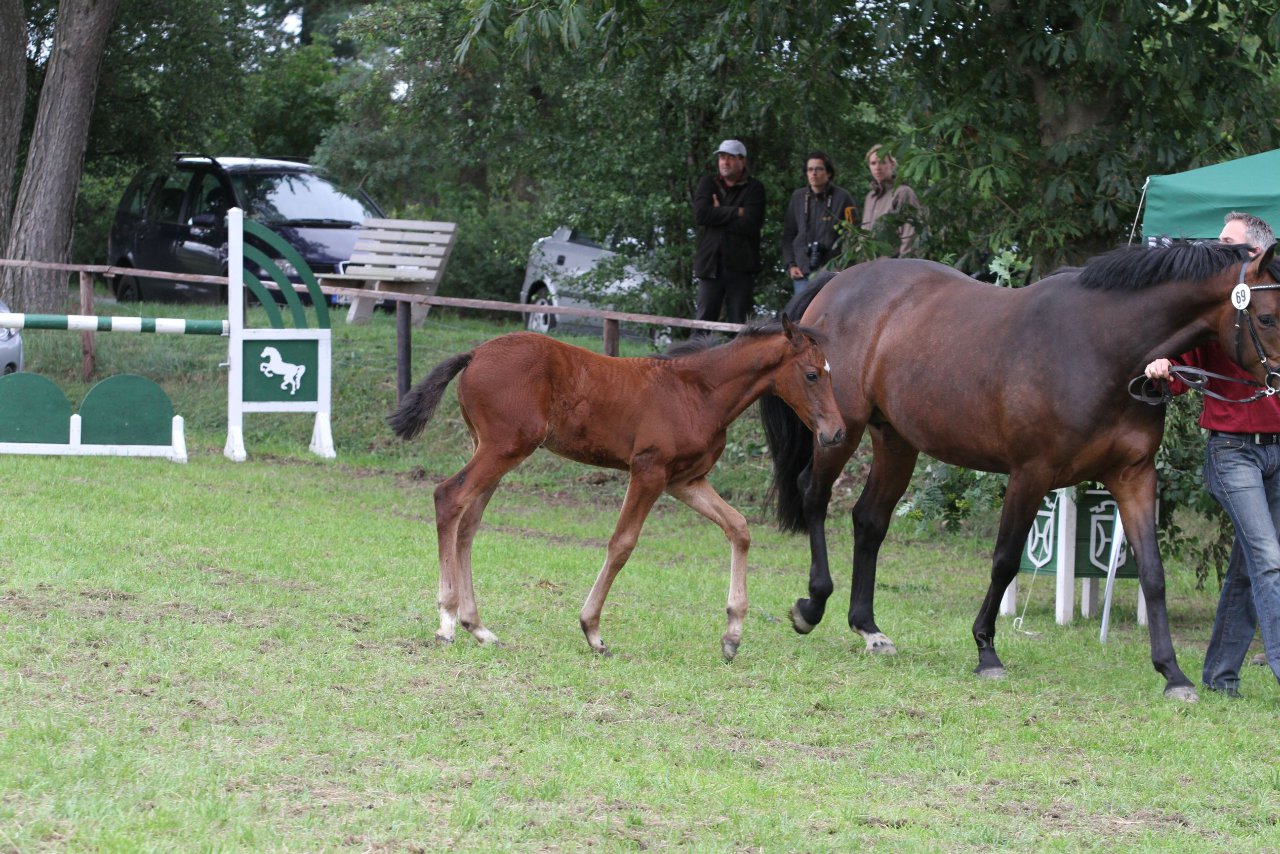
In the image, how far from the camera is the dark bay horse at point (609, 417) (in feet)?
21.9

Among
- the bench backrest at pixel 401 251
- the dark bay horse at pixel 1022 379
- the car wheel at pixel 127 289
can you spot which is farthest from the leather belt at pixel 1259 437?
the car wheel at pixel 127 289

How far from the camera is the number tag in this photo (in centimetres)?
608

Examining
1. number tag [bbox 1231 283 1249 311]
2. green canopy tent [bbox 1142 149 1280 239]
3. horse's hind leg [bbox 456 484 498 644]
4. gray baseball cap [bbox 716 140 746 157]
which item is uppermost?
gray baseball cap [bbox 716 140 746 157]

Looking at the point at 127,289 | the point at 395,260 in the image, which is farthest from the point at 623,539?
the point at 127,289

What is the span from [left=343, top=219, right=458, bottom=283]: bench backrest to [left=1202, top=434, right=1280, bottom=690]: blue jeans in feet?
40.9

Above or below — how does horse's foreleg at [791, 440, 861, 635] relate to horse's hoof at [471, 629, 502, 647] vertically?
above

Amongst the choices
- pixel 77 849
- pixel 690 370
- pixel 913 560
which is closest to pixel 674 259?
pixel 913 560

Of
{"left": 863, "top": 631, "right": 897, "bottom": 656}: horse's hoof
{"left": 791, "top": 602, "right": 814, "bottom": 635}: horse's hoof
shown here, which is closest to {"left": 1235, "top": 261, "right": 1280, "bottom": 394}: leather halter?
{"left": 863, "top": 631, "right": 897, "bottom": 656}: horse's hoof

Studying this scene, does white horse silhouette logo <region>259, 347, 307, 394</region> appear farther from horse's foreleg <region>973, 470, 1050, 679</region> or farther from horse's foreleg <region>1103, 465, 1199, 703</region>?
horse's foreleg <region>1103, 465, 1199, 703</region>

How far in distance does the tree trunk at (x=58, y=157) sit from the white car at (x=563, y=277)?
5259 millimetres

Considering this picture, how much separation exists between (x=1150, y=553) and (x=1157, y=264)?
1273 mm

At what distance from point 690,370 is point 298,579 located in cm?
257

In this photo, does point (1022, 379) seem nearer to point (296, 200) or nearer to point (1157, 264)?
point (1157, 264)

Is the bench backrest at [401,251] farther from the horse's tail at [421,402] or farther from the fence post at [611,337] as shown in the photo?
the horse's tail at [421,402]
